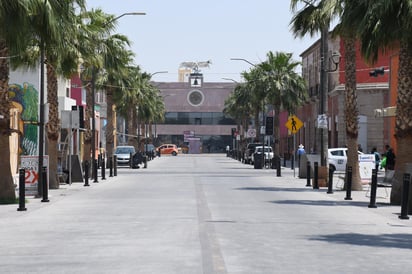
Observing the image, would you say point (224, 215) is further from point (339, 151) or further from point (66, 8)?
point (339, 151)

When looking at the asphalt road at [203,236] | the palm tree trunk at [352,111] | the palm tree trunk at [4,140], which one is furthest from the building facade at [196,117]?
the asphalt road at [203,236]

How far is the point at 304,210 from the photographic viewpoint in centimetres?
2527

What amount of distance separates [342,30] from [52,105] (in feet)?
42.2

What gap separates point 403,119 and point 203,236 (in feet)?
41.4

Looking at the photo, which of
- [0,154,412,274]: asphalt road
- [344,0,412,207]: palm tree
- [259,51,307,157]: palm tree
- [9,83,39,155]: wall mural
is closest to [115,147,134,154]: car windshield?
[259,51,307,157]: palm tree

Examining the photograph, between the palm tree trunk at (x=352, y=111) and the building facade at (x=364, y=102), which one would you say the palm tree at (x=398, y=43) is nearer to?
the palm tree trunk at (x=352, y=111)

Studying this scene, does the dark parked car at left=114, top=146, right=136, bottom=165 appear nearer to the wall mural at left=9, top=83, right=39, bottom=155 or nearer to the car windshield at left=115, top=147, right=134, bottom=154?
the car windshield at left=115, top=147, right=134, bottom=154

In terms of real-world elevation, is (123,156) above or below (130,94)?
below

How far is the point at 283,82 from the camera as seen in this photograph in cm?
7638

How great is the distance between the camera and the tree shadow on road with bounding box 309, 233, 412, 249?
1658cm

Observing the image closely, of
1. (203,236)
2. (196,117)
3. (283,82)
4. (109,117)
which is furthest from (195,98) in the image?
(203,236)

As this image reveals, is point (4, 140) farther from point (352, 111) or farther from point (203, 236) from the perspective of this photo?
point (352, 111)

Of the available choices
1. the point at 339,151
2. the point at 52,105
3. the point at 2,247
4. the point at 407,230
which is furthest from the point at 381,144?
the point at 2,247

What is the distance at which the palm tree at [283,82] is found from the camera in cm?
7631
